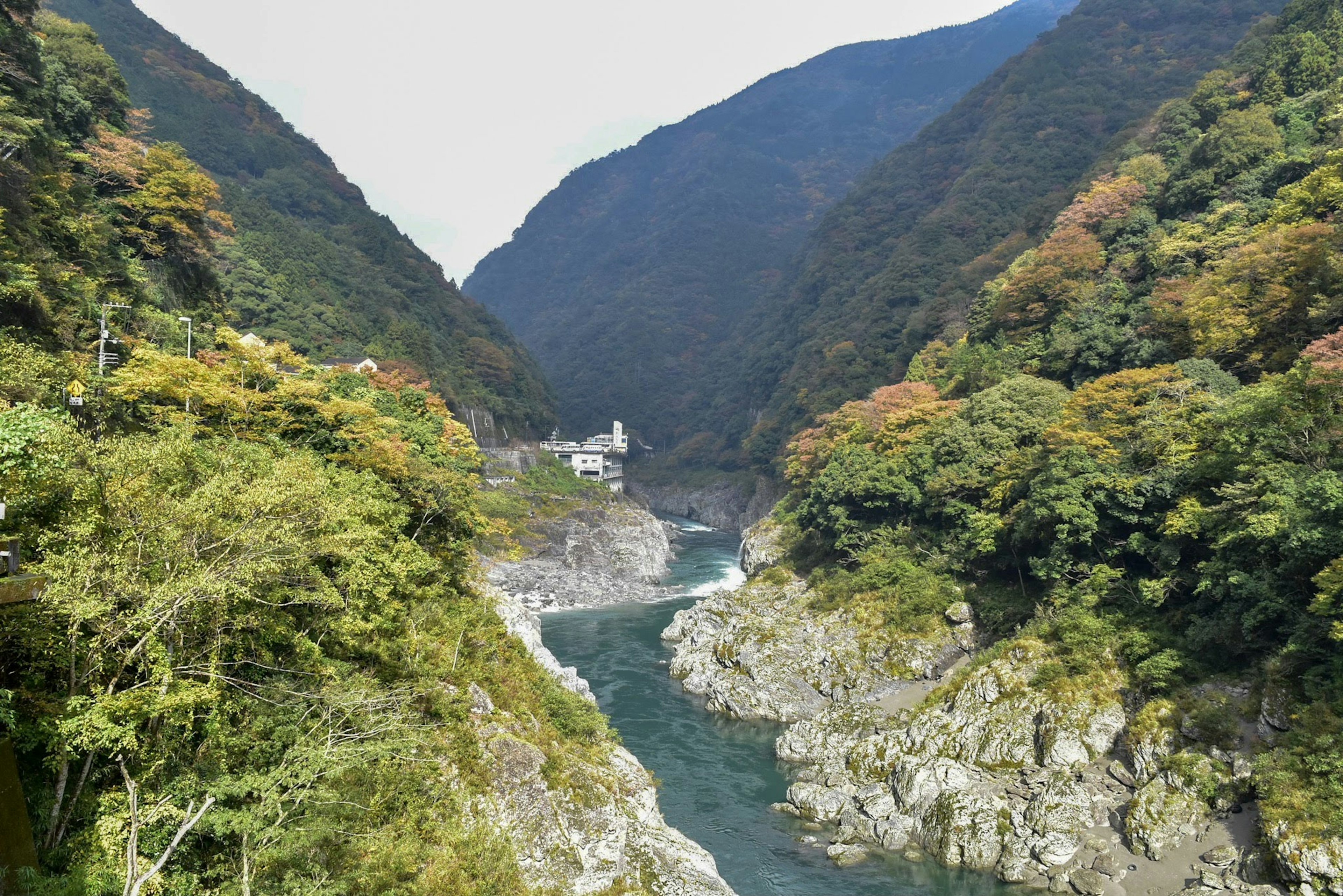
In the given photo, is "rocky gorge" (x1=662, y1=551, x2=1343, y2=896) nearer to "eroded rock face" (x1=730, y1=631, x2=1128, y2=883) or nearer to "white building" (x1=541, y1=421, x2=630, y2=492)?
"eroded rock face" (x1=730, y1=631, x2=1128, y2=883)

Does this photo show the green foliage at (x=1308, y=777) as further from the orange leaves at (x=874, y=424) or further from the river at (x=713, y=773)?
the orange leaves at (x=874, y=424)

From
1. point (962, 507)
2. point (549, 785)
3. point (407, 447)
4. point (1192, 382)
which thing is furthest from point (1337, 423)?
point (407, 447)

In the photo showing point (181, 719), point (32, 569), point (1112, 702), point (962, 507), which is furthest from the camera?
point (962, 507)

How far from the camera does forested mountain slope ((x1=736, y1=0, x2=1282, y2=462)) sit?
6775 cm

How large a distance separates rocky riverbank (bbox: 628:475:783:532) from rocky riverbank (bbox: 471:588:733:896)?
5918 cm

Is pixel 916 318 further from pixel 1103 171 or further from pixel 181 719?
pixel 181 719

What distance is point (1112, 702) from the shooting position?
23.4 m

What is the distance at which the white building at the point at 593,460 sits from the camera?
276 feet

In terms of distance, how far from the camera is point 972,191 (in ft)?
254

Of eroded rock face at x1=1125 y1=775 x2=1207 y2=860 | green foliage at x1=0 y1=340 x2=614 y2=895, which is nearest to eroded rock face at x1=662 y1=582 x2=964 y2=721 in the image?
eroded rock face at x1=1125 y1=775 x2=1207 y2=860

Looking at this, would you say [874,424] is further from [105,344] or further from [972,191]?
[972,191]

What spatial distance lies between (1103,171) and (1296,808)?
48867 millimetres

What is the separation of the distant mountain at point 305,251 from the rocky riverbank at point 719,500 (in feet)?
67.4

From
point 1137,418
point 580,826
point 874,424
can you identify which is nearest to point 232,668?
point 580,826
